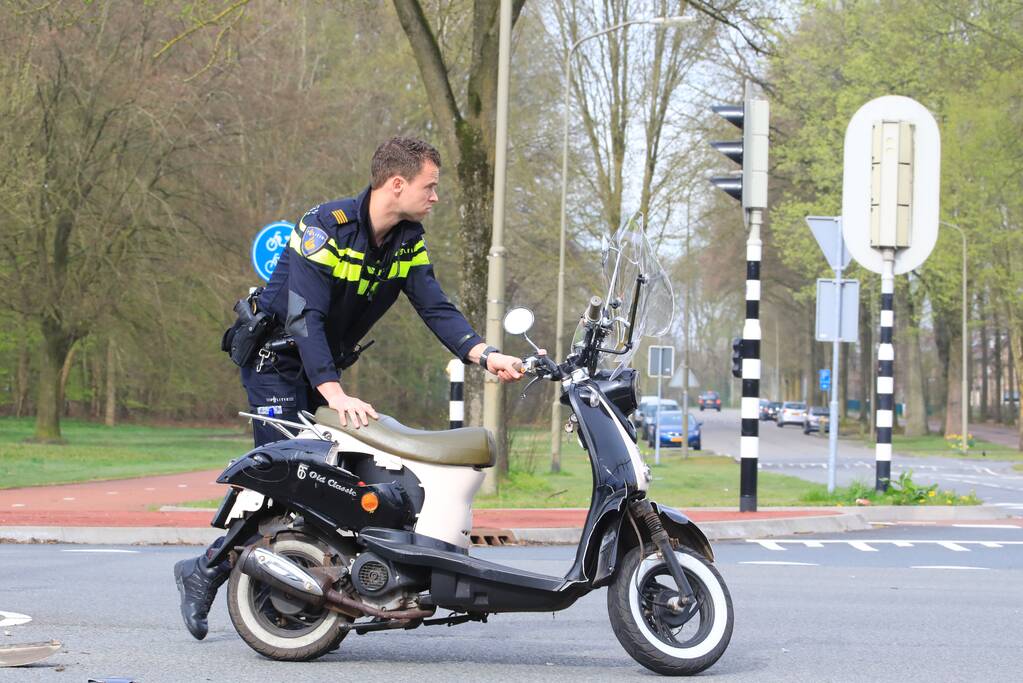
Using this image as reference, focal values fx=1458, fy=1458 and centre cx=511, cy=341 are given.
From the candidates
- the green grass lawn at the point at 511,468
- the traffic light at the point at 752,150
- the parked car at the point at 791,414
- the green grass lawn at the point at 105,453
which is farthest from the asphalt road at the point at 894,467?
the parked car at the point at 791,414

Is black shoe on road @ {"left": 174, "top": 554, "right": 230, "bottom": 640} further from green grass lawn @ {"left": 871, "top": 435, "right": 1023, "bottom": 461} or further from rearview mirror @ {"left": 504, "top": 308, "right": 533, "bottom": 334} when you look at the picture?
green grass lawn @ {"left": 871, "top": 435, "right": 1023, "bottom": 461}

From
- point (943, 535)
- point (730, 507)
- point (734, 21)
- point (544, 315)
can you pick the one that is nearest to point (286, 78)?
point (544, 315)

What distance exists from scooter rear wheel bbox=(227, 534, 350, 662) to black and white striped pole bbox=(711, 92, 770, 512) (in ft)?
28.3

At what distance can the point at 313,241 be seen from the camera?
560cm

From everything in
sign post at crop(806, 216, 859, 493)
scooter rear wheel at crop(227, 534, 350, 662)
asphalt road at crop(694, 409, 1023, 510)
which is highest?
sign post at crop(806, 216, 859, 493)

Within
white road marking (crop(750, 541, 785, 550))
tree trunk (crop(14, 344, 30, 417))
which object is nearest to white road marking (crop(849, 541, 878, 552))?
white road marking (crop(750, 541, 785, 550))

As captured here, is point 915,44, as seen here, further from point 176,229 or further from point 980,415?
point 980,415

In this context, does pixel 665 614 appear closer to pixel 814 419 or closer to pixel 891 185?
pixel 891 185

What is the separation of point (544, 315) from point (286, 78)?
1352 centimetres

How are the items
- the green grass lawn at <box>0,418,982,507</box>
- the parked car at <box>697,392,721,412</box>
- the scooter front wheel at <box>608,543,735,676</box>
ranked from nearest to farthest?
the scooter front wheel at <box>608,543,735,676</box>
the green grass lawn at <box>0,418,982,507</box>
the parked car at <box>697,392,721,412</box>

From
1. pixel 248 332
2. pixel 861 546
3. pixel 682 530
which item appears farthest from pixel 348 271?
pixel 861 546

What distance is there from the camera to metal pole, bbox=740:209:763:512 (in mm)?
13898

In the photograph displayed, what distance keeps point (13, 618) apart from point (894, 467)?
29331 millimetres

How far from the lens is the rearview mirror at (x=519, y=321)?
5.46 m
